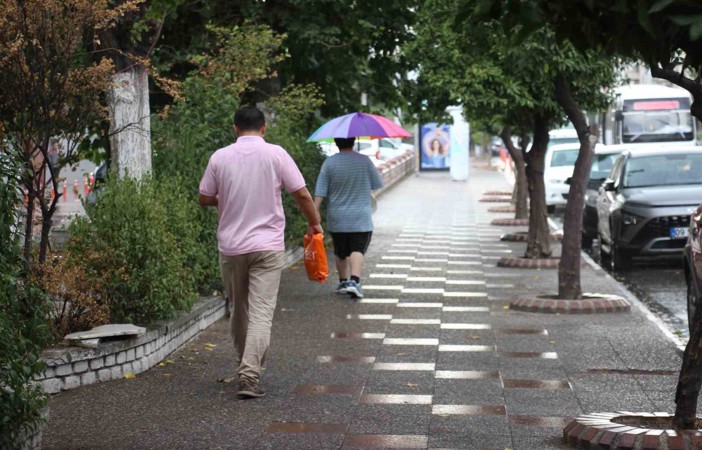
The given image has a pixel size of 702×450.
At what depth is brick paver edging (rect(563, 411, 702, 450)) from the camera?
6586 mm

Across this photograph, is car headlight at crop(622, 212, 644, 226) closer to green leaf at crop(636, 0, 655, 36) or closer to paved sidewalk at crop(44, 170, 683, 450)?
paved sidewalk at crop(44, 170, 683, 450)

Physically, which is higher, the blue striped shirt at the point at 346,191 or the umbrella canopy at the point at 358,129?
the umbrella canopy at the point at 358,129

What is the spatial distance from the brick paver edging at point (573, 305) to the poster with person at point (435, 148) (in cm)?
4371

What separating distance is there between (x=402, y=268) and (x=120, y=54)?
7.55 meters

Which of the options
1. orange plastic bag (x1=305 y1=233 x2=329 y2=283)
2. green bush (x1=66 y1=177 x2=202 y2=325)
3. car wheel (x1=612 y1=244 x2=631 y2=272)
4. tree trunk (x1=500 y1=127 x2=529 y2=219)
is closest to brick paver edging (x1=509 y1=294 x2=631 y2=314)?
orange plastic bag (x1=305 y1=233 x2=329 y2=283)

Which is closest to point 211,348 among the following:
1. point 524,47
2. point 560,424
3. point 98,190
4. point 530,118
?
point 98,190

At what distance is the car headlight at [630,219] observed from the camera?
17875mm

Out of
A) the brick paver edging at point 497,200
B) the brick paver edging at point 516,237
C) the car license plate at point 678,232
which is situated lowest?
the brick paver edging at point 497,200

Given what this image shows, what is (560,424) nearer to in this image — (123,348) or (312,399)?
(312,399)

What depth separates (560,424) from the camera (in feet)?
24.7

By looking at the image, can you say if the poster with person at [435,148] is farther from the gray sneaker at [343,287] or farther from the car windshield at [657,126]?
the gray sneaker at [343,287]

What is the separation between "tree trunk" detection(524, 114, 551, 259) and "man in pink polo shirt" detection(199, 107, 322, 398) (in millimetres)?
10575

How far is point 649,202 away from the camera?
17891 millimetres

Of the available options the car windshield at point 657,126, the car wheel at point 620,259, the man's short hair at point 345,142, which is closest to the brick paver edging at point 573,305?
the man's short hair at point 345,142
